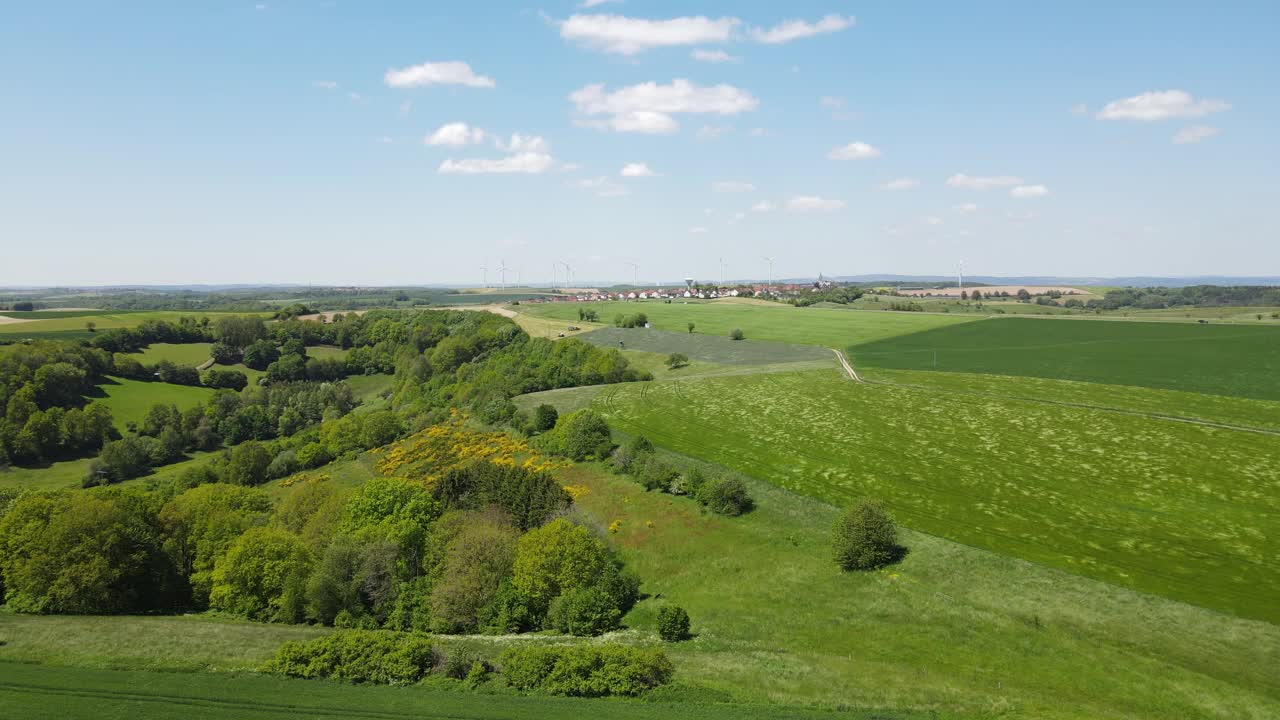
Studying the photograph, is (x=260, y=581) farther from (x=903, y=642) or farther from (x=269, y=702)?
(x=903, y=642)

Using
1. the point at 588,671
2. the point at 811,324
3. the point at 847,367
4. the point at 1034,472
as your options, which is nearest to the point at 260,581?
the point at 588,671

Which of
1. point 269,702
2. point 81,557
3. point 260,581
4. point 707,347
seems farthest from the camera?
point 707,347

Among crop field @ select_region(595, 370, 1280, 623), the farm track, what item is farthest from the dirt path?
the farm track

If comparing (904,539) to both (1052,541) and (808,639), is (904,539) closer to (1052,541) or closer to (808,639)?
(1052,541)

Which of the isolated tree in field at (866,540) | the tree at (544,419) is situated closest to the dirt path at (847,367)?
the tree at (544,419)

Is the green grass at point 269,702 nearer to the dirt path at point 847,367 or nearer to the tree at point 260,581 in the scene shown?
the tree at point 260,581

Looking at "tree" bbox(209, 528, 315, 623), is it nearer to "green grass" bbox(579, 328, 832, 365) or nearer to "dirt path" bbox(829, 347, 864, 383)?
"dirt path" bbox(829, 347, 864, 383)

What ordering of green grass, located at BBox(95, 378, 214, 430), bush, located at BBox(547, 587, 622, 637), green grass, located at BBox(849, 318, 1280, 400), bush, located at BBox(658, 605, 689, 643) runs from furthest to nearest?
green grass, located at BBox(95, 378, 214, 430) → green grass, located at BBox(849, 318, 1280, 400) → bush, located at BBox(547, 587, 622, 637) → bush, located at BBox(658, 605, 689, 643)
